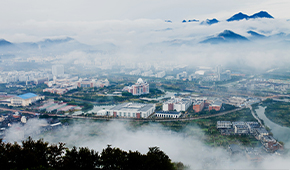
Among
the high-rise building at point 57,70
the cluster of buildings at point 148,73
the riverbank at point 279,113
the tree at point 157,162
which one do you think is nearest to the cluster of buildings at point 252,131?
the riverbank at point 279,113

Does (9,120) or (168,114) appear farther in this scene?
(168,114)

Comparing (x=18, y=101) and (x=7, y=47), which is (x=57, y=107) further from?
(x=7, y=47)

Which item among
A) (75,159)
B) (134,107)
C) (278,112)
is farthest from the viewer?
(134,107)

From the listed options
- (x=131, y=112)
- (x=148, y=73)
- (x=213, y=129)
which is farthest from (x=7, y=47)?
(x=213, y=129)

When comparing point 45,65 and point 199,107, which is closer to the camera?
point 199,107

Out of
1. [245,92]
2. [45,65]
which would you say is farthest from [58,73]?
[245,92]

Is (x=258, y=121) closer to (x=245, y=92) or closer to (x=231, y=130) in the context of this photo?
(x=231, y=130)

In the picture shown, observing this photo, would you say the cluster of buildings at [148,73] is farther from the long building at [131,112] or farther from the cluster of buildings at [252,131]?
the cluster of buildings at [252,131]
